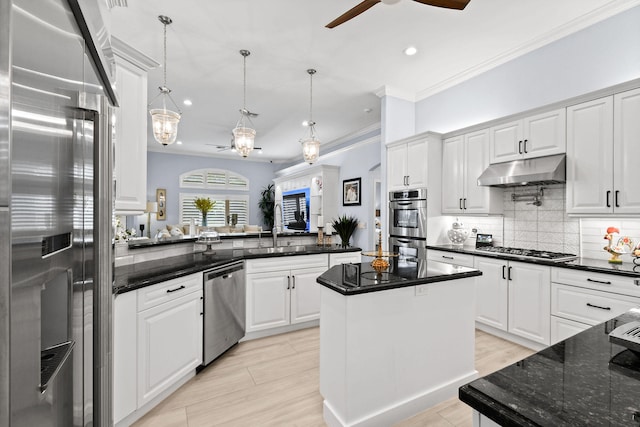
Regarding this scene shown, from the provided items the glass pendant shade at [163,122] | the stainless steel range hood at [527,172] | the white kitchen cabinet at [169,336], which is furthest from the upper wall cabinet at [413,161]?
the white kitchen cabinet at [169,336]

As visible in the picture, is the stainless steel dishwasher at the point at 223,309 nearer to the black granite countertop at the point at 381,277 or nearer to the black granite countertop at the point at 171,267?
the black granite countertop at the point at 171,267

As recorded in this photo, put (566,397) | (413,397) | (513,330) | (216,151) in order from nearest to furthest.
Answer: (566,397) → (413,397) → (513,330) → (216,151)

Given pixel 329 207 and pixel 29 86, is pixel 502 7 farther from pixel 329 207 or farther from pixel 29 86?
pixel 329 207

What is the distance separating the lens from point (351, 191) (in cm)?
659

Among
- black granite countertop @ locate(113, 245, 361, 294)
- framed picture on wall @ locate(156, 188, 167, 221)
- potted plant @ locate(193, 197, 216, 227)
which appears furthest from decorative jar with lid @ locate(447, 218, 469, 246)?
framed picture on wall @ locate(156, 188, 167, 221)

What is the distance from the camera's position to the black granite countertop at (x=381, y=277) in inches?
70.9

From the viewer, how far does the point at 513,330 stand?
3107 millimetres

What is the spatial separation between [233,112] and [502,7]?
4280 millimetres

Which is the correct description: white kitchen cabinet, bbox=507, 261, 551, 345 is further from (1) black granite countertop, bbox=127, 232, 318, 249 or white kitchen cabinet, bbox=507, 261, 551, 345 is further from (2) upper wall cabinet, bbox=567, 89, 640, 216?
(1) black granite countertop, bbox=127, 232, 318, 249

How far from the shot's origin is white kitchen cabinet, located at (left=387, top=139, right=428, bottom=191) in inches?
160

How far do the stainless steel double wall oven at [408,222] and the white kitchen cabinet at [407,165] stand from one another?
0.12 m

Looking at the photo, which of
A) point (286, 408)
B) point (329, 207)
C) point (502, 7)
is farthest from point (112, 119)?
point (329, 207)

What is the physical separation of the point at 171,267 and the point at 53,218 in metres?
1.94

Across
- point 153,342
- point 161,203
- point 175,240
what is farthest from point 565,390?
point 161,203
